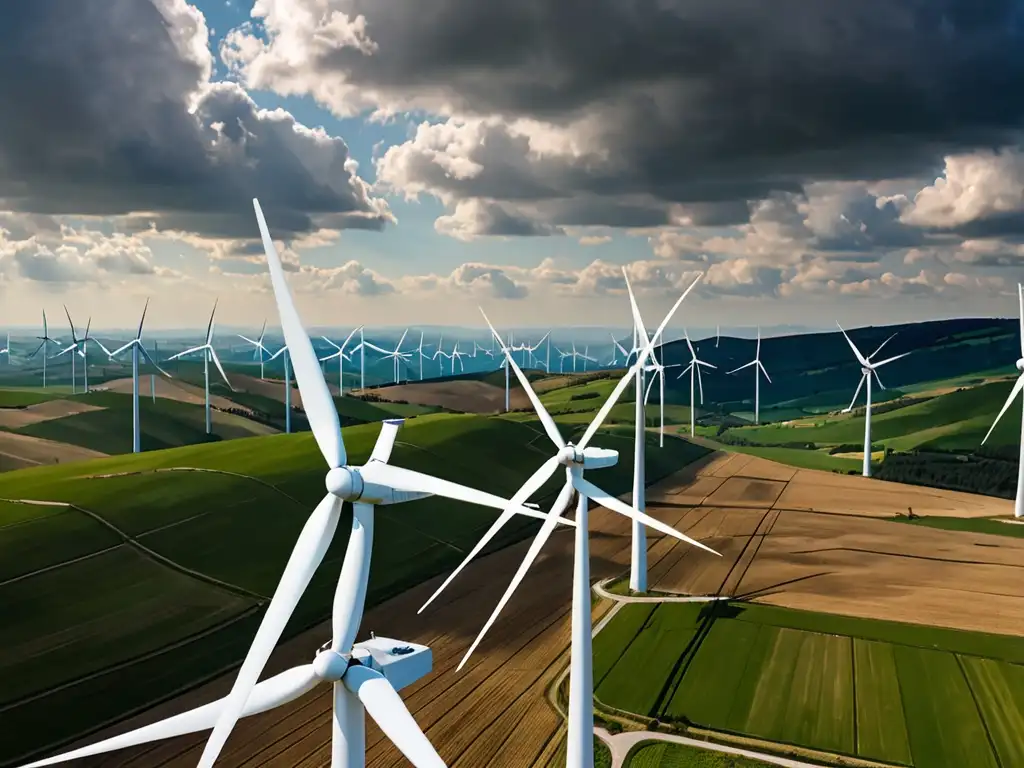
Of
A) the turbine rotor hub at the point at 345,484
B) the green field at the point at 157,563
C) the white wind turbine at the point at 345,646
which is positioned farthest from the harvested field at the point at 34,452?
the turbine rotor hub at the point at 345,484

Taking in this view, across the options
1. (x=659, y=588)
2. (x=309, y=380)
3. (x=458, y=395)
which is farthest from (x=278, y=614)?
(x=458, y=395)

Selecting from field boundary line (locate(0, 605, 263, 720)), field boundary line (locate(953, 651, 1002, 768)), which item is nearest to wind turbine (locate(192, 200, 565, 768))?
field boundary line (locate(0, 605, 263, 720))

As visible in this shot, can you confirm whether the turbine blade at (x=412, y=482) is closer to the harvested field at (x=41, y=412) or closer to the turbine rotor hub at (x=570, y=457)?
the turbine rotor hub at (x=570, y=457)

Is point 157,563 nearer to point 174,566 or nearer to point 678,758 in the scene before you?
point 174,566

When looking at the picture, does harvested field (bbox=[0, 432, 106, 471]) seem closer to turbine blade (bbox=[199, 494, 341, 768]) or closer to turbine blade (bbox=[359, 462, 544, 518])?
turbine blade (bbox=[199, 494, 341, 768])

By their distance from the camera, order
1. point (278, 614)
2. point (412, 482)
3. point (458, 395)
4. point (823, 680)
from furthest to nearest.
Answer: point (458, 395) < point (823, 680) < point (412, 482) < point (278, 614)

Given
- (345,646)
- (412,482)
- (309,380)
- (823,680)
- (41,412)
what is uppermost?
(309,380)

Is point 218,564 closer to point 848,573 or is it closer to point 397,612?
point 397,612

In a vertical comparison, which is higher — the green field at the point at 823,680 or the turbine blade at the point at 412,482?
the turbine blade at the point at 412,482
